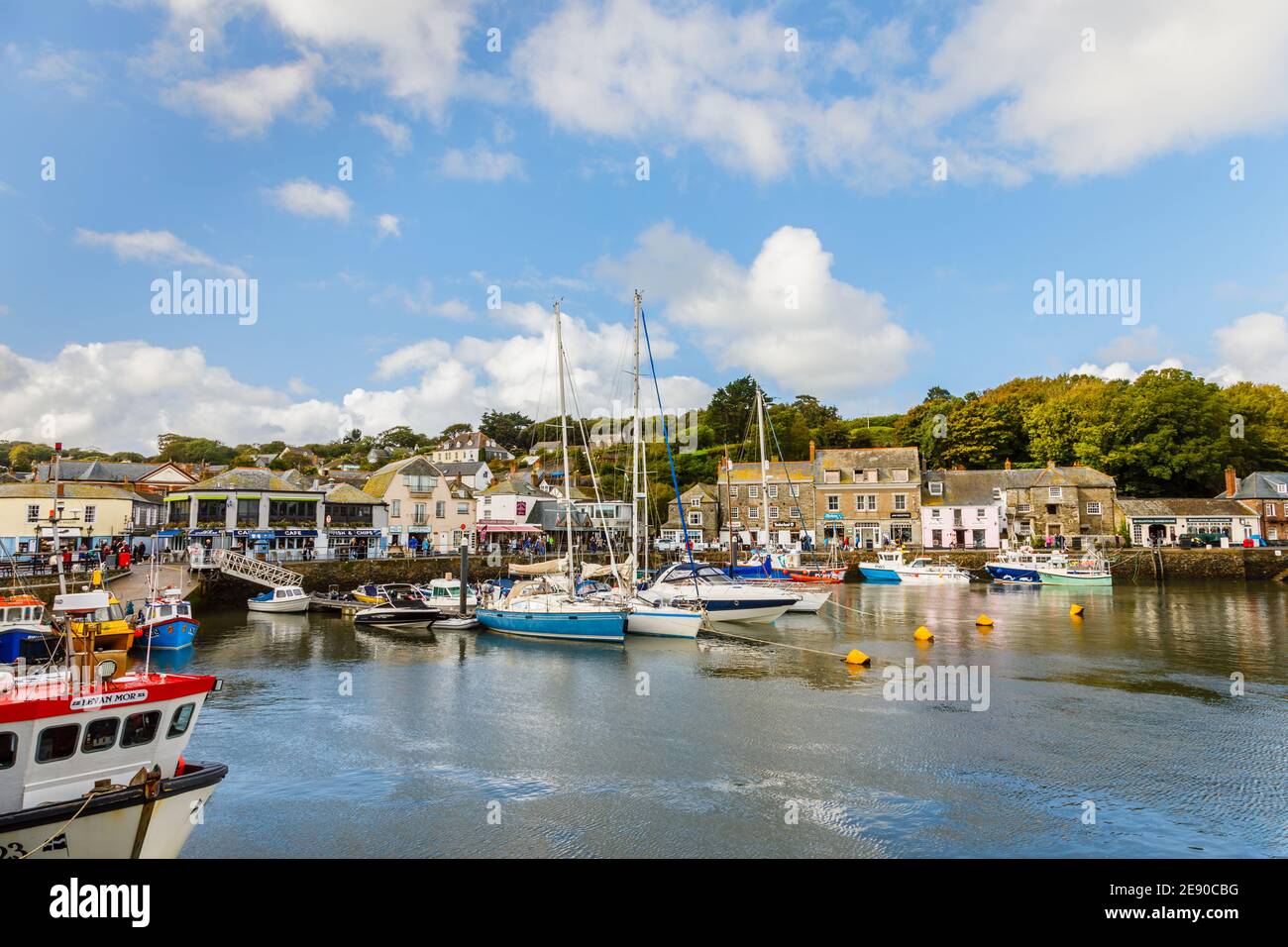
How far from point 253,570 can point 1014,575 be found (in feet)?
176

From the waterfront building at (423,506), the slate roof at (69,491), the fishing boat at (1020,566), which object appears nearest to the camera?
the slate roof at (69,491)

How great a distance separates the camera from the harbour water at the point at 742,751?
12.7 meters

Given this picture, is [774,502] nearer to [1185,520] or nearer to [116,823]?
[1185,520]

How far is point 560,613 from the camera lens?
32594 mm

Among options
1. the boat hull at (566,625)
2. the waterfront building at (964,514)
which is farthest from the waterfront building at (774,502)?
the boat hull at (566,625)

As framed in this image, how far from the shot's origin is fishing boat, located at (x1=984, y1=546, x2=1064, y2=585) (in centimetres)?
5631

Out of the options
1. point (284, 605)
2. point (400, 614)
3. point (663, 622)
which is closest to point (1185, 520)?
point (663, 622)

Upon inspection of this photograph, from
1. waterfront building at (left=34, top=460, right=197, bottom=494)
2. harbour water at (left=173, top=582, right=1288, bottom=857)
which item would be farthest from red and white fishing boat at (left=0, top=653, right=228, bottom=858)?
waterfront building at (left=34, top=460, right=197, bottom=494)

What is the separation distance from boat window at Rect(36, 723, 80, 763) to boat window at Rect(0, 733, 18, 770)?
23 cm

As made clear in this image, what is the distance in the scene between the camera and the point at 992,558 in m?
63.1

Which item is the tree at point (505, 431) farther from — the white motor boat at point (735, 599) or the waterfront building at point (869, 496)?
the white motor boat at point (735, 599)

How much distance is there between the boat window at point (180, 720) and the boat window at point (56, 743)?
1166mm
